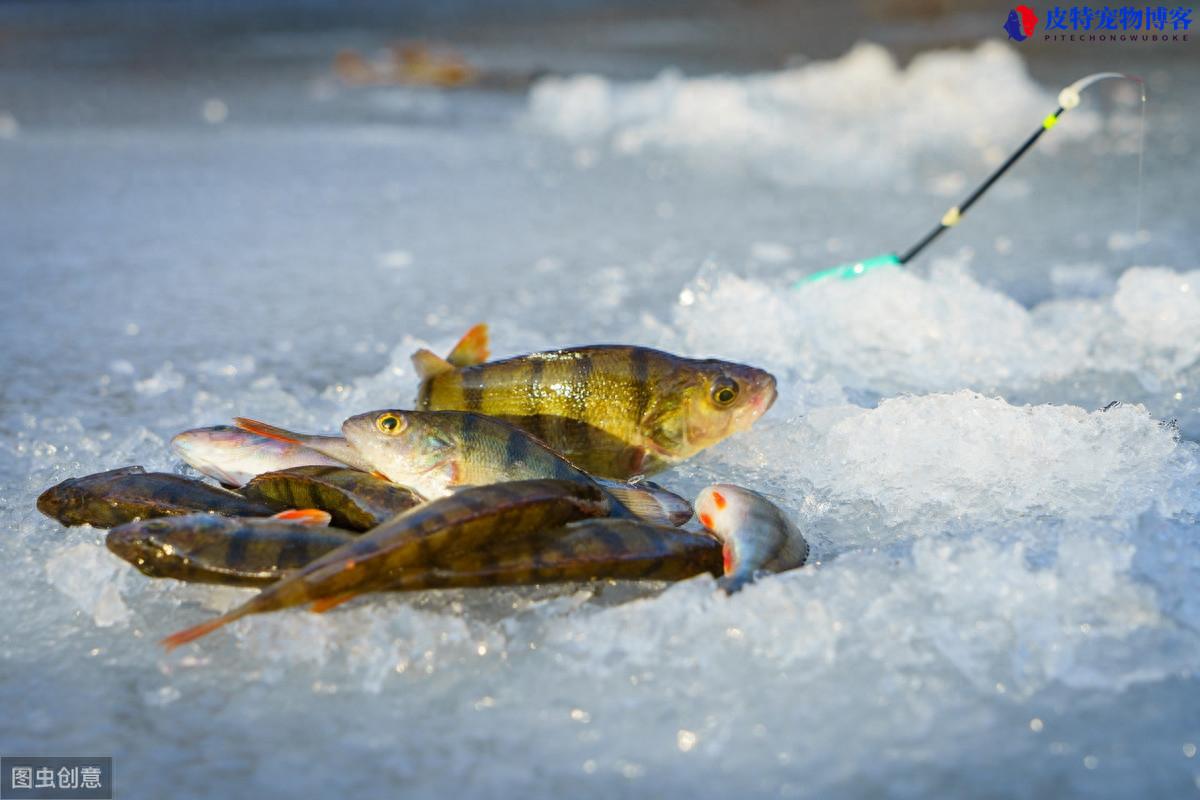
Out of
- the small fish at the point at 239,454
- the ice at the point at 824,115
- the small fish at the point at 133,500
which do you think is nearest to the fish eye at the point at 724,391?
the small fish at the point at 239,454

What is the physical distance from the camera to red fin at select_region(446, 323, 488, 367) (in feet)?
10.8

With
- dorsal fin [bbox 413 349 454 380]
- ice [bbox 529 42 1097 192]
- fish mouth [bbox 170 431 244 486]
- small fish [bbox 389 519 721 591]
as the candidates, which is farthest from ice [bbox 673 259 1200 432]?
ice [bbox 529 42 1097 192]

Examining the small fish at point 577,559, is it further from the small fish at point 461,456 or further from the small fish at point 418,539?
the small fish at point 461,456

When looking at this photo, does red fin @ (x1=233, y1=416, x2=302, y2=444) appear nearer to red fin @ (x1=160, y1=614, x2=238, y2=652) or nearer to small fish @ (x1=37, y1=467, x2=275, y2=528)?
small fish @ (x1=37, y1=467, x2=275, y2=528)

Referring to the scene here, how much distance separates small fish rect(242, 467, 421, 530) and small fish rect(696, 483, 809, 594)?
2.27ft

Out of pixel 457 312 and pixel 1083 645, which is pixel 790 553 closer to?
pixel 1083 645

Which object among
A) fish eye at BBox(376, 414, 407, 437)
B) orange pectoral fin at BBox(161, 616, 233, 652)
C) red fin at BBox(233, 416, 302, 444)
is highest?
red fin at BBox(233, 416, 302, 444)

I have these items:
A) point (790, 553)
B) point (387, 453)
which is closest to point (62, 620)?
point (387, 453)

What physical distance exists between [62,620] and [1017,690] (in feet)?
6.59

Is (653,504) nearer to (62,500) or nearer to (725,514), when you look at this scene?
(725,514)

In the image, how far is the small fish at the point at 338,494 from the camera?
260 centimetres

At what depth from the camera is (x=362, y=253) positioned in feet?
19.6

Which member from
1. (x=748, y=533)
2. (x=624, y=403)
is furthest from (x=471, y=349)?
(x=748, y=533)

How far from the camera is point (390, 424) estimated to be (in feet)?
8.99
